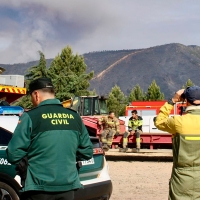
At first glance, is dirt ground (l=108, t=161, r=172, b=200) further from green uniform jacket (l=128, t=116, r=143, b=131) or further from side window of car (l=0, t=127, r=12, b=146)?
side window of car (l=0, t=127, r=12, b=146)

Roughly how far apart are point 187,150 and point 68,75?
4529cm

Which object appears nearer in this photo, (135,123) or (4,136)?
(4,136)

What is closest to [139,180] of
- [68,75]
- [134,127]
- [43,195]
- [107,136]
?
[107,136]

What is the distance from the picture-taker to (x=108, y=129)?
1598 cm

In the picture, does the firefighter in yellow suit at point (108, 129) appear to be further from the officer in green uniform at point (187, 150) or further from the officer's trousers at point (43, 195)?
the officer's trousers at point (43, 195)

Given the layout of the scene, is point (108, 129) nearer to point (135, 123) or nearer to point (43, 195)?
point (135, 123)

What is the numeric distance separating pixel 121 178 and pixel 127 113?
1086cm

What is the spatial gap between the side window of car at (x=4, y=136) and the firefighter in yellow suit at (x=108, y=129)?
937 centimetres

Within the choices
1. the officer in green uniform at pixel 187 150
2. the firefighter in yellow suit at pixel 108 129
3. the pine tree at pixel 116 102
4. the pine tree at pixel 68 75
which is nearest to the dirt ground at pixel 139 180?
the firefighter in yellow suit at pixel 108 129

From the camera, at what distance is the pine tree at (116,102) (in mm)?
54559

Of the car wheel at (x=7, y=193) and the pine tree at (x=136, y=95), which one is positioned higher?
the pine tree at (x=136, y=95)

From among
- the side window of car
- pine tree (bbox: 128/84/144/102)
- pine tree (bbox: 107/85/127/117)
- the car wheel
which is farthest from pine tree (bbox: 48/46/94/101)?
the car wheel

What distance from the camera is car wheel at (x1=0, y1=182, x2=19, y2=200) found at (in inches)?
231

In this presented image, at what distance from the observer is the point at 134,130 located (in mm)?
15930
